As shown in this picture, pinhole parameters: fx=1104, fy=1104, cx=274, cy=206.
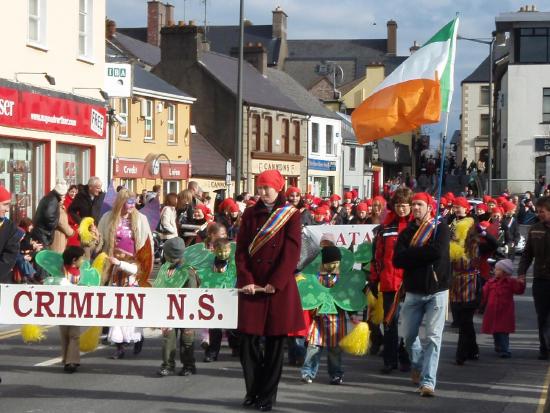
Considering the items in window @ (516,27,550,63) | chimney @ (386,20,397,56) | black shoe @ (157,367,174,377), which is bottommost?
black shoe @ (157,367,174,377)

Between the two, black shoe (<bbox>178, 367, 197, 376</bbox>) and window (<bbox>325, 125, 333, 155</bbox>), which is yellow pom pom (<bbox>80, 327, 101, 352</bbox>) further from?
window (<bbox>325, 125, 333, 155</bbox>)

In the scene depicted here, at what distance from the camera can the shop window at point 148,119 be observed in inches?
1667

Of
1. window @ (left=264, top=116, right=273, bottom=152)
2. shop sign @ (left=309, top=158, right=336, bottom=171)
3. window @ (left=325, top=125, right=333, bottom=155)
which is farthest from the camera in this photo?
window @ (left=325, top=125, right=333, bottom=155)

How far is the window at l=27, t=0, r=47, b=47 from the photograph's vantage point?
25594 mm

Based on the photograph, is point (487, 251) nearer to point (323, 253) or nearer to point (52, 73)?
point (323, 253)

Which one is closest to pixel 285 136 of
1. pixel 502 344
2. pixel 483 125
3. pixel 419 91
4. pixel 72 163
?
pixel 72 163

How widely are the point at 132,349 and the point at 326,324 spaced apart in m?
3.08

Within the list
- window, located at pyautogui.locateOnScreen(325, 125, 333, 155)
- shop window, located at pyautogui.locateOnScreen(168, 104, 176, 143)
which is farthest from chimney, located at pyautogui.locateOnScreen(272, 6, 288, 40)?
shop window, located at pyautogui.locateOnScreen(168, 104, 176, 143)

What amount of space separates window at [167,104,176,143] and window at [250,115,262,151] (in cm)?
919

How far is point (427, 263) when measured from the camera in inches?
376

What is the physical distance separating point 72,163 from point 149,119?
592 inches

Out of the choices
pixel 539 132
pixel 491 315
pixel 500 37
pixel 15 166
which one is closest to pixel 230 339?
pixel 491 315

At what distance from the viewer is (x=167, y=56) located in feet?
173

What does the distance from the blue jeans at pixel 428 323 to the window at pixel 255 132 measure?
44276 mm
